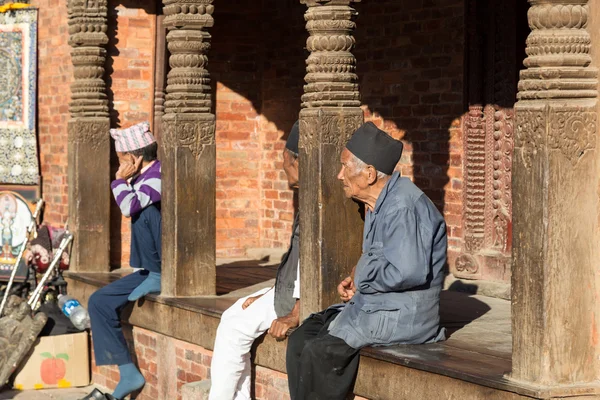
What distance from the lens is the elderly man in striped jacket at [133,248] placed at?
9.45 metres

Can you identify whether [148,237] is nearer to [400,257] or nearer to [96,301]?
[96,301]

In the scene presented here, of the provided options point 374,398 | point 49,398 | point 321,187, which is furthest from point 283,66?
point 374,398

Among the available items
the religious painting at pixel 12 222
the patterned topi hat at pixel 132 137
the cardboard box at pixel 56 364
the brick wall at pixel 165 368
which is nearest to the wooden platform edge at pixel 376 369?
the brick wall at pixel 165 368

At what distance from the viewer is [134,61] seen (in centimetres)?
1149

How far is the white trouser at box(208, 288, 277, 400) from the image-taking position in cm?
780

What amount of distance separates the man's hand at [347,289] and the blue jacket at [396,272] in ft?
0.61

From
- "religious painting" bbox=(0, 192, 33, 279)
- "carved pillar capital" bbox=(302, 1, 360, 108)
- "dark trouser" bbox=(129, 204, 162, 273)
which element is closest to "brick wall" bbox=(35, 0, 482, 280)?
"religious painting" bbox=(0, 192, 33, 279)

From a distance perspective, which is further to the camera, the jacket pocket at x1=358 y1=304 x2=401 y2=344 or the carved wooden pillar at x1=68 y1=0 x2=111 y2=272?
the carved wooden pillar at x1=68 y1=0 x2=111 y2=272

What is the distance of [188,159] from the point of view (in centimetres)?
942

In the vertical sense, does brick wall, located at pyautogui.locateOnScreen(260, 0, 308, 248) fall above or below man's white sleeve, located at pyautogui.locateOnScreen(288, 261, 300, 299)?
above

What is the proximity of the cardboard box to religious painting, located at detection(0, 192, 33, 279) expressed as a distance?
80.4 inches

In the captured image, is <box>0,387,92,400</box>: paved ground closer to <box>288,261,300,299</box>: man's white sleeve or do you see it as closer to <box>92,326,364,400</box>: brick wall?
<box>92,326,364,400</box>: brick wall

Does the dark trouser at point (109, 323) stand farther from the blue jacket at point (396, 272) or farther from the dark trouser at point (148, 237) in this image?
the blue jacket at point (396, 272)

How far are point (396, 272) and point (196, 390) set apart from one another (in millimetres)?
2539
